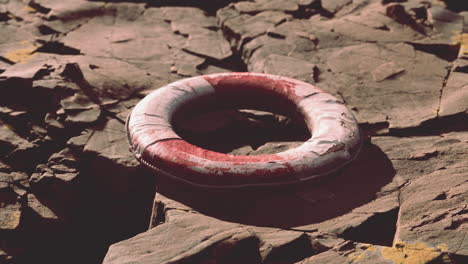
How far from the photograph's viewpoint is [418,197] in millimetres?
2107

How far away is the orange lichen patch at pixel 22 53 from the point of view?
10.3ft

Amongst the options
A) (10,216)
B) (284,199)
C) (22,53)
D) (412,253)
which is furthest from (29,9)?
(412,253)

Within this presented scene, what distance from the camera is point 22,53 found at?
10.6 ft

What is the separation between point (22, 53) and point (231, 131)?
1.39 metres

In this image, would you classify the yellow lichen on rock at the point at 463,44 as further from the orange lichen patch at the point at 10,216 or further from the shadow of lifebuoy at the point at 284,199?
the orange lichen patch at the point at 10,216

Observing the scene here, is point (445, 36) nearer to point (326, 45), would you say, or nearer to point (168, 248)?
point (326, 45)

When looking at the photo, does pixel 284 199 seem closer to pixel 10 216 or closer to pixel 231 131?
pixel 231 131

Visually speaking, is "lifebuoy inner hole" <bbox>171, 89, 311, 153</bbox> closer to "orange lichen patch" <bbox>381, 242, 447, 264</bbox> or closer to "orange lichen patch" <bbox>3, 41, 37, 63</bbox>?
"orange lichen patch" <bbox>381, 242, 447, 264</bbox>

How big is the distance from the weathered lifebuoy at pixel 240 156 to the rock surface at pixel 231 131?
8cm

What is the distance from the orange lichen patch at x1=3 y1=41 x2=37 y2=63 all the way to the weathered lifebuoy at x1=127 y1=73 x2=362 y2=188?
1.07 metres

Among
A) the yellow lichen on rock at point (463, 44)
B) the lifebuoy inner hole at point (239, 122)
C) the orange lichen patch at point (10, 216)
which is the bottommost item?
the orange lichen patch at point (10, 216)

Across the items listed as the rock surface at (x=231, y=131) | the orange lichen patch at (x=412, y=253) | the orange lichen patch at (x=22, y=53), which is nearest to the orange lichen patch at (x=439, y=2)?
the rock surface at (x=231, y=131)

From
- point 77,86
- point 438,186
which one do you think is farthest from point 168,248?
point 77,86

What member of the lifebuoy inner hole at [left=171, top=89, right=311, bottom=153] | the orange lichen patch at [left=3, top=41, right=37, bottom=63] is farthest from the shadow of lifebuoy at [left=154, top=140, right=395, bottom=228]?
the orange lichen patch at [left=3, top=41, right=37, bottom=63]
